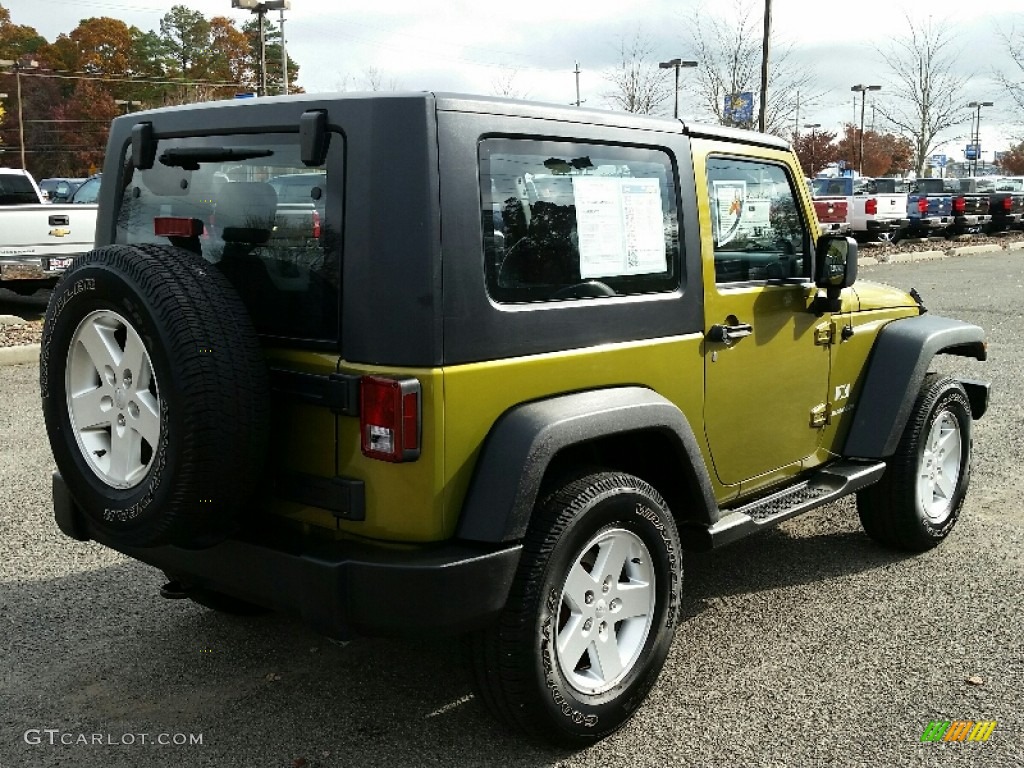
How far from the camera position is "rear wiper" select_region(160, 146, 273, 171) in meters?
3.18

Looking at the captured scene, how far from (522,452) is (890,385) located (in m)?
2.39

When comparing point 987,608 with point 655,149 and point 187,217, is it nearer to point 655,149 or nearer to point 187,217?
point 655,149

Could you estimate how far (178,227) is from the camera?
333cm

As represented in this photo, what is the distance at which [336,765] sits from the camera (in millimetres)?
3117

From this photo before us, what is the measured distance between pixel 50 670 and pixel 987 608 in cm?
362

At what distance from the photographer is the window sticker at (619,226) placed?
3.31 meters

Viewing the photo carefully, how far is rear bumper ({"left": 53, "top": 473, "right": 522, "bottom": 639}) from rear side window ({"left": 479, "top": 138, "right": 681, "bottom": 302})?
0.77 m

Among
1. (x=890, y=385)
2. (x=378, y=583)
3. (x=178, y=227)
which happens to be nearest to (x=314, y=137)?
(x=178, y=227)

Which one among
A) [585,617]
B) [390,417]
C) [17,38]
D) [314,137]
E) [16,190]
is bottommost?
[585,617]

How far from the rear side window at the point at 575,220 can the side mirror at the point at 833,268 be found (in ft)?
3.07

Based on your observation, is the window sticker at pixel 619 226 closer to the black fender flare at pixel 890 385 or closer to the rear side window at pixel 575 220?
the rear side window at pixel 575 220

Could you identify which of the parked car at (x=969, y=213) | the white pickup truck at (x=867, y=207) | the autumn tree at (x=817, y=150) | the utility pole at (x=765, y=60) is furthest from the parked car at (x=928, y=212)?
the autumn tree at (x=817, y=150)

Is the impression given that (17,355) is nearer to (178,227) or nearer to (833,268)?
(178,227)

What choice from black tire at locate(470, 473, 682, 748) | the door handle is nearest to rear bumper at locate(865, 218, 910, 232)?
the door handle
